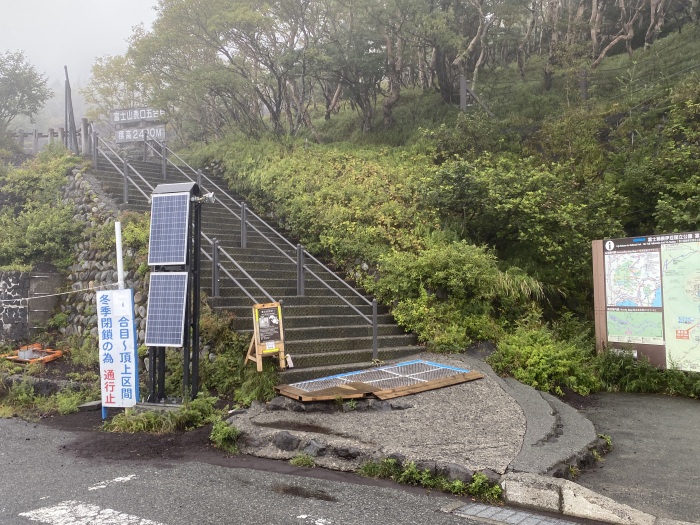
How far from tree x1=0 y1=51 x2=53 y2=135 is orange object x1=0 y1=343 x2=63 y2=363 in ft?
61.8

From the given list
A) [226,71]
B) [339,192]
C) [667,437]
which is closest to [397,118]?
[226,71]

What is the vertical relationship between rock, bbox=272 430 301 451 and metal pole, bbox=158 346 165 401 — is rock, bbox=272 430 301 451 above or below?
below

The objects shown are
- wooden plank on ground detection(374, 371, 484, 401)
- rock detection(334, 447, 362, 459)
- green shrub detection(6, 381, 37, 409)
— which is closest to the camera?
rock detection(334, 447, 362, 459)

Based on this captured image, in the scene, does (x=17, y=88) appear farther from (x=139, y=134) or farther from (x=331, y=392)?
(x=331, y=392)

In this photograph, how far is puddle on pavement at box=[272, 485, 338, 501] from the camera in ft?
15.1

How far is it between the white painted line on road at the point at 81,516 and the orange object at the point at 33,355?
6027 mm

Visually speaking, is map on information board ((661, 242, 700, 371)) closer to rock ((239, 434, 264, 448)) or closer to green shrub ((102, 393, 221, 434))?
rock ((239, 434, 264, 448))

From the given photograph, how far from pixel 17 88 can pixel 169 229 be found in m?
23.5

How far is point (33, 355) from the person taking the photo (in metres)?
9.91

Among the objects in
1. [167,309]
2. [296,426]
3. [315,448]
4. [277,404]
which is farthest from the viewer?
[167,309]

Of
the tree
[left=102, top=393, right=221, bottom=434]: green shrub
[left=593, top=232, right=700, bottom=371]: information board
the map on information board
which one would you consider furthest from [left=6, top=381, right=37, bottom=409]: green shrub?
the tree

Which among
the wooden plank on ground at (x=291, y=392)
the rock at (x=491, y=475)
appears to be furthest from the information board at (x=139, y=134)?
the rock at (x=491, y=475)

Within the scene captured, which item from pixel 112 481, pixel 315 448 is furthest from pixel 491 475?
pixel 112 481

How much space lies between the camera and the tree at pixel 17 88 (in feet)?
82.5
